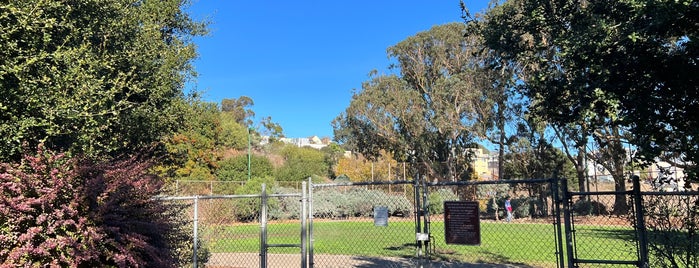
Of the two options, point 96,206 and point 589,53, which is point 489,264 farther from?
point 96,206

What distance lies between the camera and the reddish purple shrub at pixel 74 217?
498 centimetres

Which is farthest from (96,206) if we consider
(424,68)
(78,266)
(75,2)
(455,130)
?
(424,68)

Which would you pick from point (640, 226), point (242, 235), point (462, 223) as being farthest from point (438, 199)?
point (640, 226)

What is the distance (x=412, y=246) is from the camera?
44.5 feet

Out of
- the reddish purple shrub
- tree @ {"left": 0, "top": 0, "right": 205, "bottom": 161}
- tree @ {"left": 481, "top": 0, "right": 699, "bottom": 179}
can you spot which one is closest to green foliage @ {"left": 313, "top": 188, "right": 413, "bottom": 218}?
tree @ {"left": 0, "top": 0, "right": 205, "bottom": 161}

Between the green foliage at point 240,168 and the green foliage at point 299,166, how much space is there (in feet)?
9.33

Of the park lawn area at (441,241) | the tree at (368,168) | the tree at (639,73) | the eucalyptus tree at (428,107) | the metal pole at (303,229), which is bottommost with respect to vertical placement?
the park lawn area at (441,241)

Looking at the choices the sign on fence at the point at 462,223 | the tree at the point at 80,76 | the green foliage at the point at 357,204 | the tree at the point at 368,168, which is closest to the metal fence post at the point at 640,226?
the sign on fence at the point at 462,223

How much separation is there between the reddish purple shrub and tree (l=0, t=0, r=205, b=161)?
4.06 feet

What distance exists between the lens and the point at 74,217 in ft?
17.1

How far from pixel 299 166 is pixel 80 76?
4306 centimetres

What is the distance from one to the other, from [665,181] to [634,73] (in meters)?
1.42

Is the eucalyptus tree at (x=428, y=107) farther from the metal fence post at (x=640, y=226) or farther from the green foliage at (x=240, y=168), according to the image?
the metal fence post at (x=640, y=226)

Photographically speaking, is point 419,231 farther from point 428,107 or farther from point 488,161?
point 488,161
